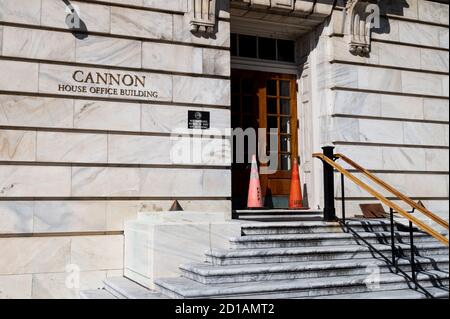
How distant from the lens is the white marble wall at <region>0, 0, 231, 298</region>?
357 inches

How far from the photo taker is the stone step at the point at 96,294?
8.39 meters

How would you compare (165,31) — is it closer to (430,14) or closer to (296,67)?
(296,67)

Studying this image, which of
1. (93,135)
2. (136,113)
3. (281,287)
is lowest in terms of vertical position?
(281,287)

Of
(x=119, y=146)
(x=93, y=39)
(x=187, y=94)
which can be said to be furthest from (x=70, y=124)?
(x=187, y=94)

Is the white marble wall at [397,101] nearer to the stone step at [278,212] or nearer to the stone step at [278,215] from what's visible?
the stone step at [278,212]

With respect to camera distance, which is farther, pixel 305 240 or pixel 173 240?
pixel 305 240

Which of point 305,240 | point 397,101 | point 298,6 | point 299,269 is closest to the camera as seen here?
point 299,269

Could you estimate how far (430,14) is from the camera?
520 inches

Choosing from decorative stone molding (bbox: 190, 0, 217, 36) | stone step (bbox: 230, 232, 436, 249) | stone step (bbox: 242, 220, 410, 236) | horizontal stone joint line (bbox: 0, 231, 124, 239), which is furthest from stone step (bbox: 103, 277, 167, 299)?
decorative stone molding (bbox: 190, 0, 217, 36)

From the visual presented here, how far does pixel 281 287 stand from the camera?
7301 millimetres

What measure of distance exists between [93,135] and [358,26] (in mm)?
6492

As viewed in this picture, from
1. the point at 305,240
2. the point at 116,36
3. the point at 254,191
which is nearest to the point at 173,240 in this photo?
the point at 305,240

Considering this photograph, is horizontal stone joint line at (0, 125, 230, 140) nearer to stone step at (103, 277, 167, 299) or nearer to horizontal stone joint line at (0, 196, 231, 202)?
horizontal stone joint line at (0, 196, 231, 202)

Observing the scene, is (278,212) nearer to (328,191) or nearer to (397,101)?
(328,191)
